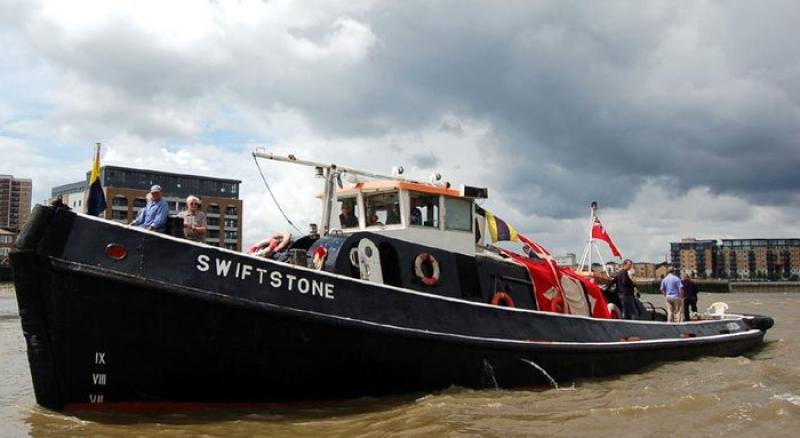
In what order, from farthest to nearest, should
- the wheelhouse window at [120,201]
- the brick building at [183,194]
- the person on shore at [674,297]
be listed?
the wheelhouse window at [120,201], the brick building at [183,194], the person on shore at [674,297]

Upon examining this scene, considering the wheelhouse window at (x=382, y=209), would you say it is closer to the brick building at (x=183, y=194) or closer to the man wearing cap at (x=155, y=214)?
the man wearing cap at (x=155, y=214)

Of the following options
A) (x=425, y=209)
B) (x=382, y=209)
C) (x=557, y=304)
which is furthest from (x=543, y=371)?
(x=382, y=209)

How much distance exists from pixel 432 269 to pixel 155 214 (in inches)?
139

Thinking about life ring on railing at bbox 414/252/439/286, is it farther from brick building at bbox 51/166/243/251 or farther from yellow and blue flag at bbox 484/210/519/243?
brick building at bbox 51/166/243/251

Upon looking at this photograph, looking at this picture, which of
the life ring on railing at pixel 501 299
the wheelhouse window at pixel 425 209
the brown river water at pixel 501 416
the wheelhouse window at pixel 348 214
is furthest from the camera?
the wheelhouse window at pixel 348 214

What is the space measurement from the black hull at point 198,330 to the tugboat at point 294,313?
1 centimetres

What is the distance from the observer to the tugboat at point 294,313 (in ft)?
22.2

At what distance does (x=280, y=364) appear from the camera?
7355 mm

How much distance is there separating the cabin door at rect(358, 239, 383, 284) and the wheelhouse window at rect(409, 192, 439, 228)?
4.58 feet

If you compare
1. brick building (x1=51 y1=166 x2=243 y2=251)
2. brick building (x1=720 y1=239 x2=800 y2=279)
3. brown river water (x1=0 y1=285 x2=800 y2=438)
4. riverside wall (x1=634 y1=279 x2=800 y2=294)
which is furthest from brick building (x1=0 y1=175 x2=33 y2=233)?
brick building (x1=720 y1=239 x2=800 y2=279)

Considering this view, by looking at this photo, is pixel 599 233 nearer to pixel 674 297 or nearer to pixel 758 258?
pixel 674 297

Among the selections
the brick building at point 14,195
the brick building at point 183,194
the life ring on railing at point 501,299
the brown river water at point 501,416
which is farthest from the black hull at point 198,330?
the brick building at point 14,195

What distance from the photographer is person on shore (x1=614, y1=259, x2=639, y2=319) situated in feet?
40.8

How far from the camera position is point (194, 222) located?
817 centimetres
